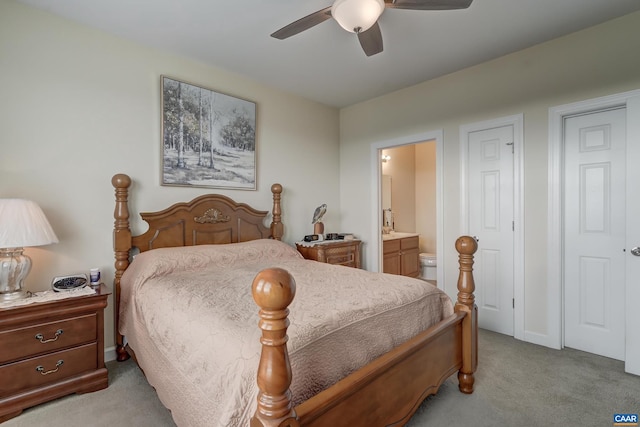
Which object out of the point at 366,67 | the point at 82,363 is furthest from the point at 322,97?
the point at 82,363

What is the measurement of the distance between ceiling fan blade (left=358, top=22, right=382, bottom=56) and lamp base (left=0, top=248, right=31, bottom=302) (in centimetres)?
265

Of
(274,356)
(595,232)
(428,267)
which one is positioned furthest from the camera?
(428,267)

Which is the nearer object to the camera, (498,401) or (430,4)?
(430,4)

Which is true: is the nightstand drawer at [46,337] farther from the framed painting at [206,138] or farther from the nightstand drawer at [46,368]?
the framed painting at [206,138]

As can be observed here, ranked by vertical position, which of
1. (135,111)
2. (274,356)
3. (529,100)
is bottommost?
(274,356)

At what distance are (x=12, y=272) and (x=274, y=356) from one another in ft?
6.86

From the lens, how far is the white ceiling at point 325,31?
222cm

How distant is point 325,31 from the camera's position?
98.6 inches

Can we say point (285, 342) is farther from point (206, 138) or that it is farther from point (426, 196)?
point (426, 196)

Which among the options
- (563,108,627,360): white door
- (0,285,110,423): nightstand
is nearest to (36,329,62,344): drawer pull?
(0,285,110,423): nightstand

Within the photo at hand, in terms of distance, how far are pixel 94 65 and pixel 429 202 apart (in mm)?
5108

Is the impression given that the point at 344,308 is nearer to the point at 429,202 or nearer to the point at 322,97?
the point at 322,97

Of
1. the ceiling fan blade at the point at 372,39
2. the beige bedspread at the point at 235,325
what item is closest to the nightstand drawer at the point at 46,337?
the beige bedspread at the point at 235,325

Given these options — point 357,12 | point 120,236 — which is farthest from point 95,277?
point 357,12
